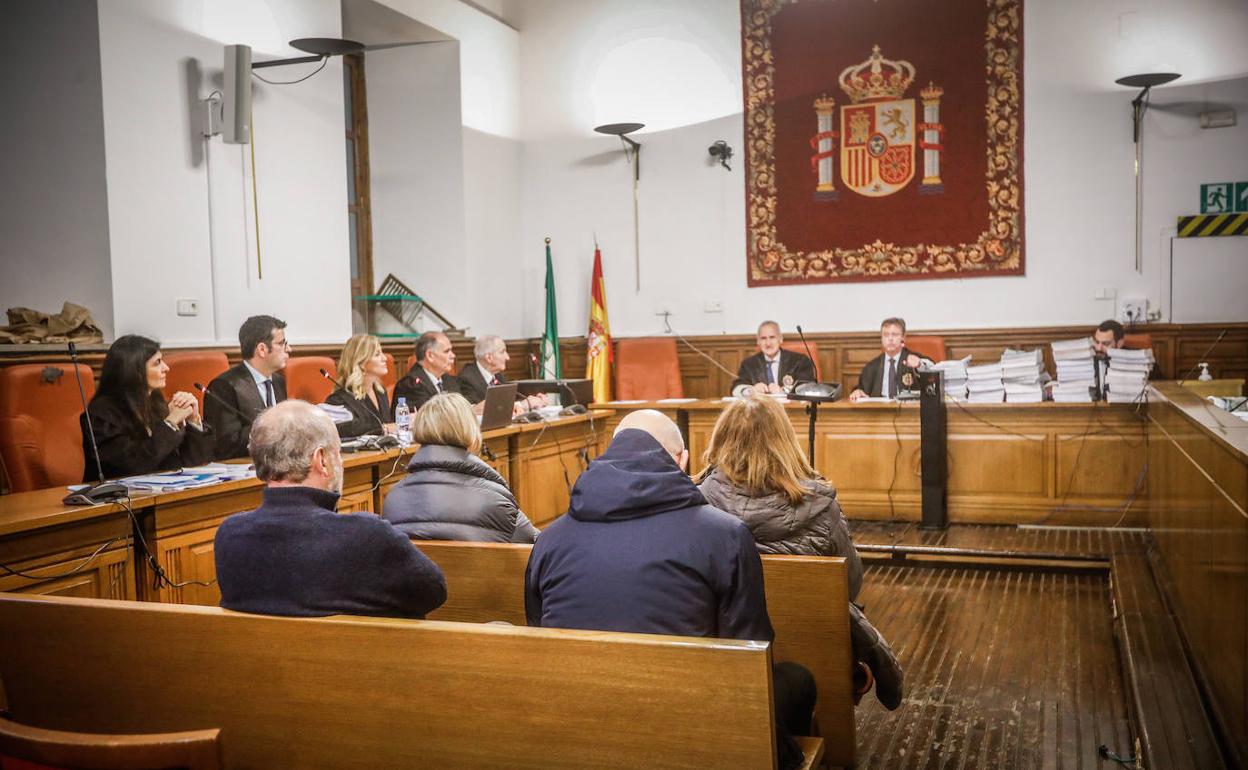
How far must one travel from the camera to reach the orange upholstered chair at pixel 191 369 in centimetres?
495

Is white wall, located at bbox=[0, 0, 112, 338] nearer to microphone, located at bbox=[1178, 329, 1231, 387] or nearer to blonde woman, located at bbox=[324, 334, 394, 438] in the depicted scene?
blonde woman, located at bbox=[324, 334, 394, 438]

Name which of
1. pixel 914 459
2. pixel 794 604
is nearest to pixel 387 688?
pixel 794 604

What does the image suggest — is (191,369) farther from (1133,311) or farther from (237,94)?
(1133,311)

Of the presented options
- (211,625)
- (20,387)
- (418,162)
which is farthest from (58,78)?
(211,625)

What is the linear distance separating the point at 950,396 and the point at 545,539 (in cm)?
438

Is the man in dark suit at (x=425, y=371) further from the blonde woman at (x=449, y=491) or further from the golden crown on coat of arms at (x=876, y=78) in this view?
the golden crown on coat of arms at (x=876, y=78)

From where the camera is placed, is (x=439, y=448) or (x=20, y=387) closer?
(x=439, y=448)

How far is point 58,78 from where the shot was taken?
4.92 metres

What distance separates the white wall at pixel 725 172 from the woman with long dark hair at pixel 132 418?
191 inches

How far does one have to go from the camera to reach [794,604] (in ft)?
8.42

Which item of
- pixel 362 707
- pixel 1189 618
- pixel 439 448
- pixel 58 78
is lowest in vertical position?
pixel 1189 618

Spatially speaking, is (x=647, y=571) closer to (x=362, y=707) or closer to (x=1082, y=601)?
(x=362, y=707)

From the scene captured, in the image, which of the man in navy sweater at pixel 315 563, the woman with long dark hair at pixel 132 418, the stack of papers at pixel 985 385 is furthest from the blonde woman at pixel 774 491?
the stack of papers at pixel 985 385

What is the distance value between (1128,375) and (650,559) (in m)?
4.62
